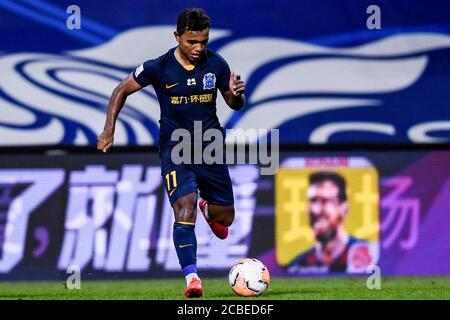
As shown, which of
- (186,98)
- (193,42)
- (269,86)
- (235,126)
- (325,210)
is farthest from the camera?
(269,86)

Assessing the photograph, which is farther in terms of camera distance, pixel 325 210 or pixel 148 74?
pixel 325 210

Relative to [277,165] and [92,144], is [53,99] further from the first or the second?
[277,165]

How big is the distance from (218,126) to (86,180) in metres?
4.89

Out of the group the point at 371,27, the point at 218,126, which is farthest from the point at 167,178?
the point at 371,27

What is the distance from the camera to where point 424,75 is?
49.4 ft

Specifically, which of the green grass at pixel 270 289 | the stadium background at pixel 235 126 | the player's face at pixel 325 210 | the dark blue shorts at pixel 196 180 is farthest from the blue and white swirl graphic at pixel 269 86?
the dark blue shorts at pixel 196 180

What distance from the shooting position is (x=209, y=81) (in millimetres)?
10227

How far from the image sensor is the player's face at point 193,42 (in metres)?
9.88

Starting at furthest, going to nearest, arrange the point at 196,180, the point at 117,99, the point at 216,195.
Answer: the point at 216,195, the point at 196,180, the point at 117,99

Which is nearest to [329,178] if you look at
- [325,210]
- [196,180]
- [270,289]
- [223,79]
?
[325,210]

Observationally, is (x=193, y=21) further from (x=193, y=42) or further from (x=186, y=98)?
(x=186, y=98)

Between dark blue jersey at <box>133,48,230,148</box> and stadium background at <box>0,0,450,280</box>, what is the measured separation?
4.53 metres

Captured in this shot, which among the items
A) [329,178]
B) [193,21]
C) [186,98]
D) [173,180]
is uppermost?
[193,21]

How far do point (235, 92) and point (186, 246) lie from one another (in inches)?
56.1
